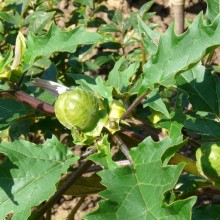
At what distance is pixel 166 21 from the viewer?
2928mm

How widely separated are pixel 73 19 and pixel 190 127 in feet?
3.13

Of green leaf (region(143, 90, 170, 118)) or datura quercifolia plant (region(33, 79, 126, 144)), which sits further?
green leaf (region(143, 90, 170, 118))

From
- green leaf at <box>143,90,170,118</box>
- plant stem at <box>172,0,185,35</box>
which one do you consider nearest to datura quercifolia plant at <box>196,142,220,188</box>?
green leaf at <box>143,90,170,118</box>

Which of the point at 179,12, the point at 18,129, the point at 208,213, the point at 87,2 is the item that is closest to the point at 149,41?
the point at 208,213

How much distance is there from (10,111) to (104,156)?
1.36ft

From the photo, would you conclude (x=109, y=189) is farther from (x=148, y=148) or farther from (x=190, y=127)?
(x=190, y=127)

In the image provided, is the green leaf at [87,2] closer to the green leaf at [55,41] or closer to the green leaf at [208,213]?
the green leaf at [55,41]

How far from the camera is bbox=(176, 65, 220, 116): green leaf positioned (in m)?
1.43

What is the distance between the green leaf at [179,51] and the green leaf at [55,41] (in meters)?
0.18

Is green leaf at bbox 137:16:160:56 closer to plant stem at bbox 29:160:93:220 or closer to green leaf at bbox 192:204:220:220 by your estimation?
plant stem at bbox 29:160:93:220

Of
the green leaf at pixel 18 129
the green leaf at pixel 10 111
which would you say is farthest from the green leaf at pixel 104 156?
the green leaf at pixel 18 129

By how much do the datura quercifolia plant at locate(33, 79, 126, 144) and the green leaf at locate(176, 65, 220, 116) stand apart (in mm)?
193

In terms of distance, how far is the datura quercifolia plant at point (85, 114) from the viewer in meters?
1.21

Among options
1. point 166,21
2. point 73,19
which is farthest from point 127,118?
point 166,21
